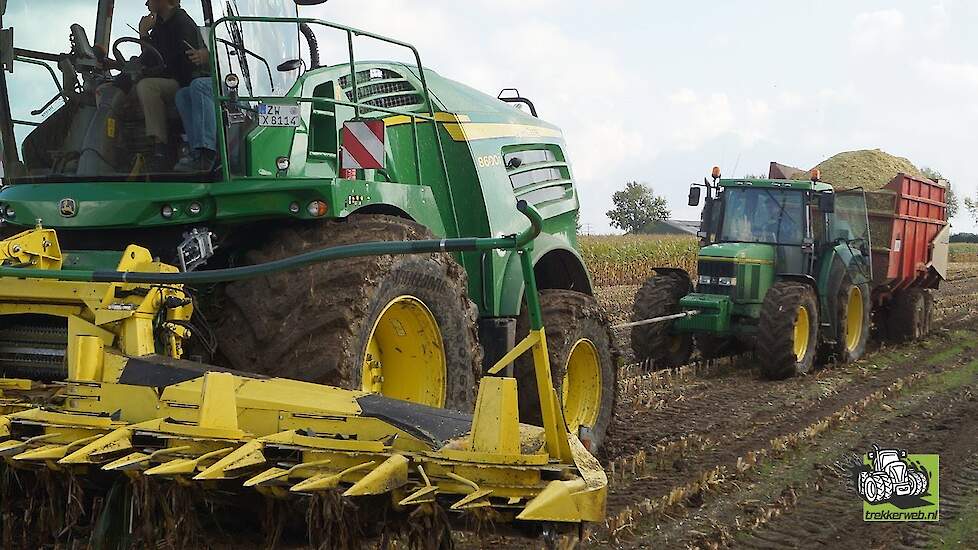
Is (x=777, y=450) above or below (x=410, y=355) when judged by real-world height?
below

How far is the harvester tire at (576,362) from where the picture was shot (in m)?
6.02

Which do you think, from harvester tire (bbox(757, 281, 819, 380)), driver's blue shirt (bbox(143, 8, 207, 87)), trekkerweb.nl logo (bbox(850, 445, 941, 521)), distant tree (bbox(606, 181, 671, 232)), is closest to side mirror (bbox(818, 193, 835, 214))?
harvester tire (bbox(757, 281, 819, 380))

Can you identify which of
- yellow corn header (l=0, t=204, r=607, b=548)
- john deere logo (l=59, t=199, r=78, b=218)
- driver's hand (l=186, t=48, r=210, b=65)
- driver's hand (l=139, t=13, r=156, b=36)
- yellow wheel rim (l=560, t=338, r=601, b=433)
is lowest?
yellow wheel rim (l=560, t=338, r=601, b=433)

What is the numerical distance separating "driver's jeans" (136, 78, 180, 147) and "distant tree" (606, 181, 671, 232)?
6120 centimetres

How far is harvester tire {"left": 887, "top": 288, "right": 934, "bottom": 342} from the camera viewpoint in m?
13.3

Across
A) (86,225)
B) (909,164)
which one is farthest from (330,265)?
(909,164)

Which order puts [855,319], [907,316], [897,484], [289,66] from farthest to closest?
[907,316]
[855,319]
[897,484]
[289,66]

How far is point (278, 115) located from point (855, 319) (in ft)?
30.7

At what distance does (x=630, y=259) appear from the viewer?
2388cm

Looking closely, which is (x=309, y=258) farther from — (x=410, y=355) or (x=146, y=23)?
(x=146, y=23)

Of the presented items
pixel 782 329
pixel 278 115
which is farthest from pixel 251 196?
pixel 782 329

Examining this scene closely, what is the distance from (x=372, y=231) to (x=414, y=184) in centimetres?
119

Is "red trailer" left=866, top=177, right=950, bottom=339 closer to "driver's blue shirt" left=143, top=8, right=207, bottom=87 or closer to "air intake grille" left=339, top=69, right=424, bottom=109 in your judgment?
"air intake grille" left=339, top=69, right=424, bottom=109

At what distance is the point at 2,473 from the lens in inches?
140
